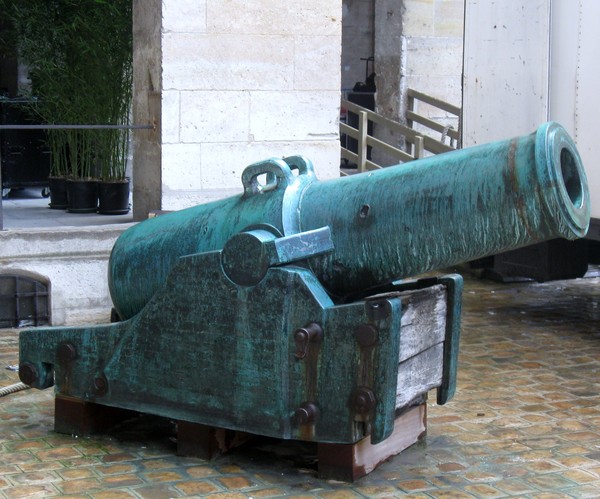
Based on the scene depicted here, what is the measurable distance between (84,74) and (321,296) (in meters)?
5.20

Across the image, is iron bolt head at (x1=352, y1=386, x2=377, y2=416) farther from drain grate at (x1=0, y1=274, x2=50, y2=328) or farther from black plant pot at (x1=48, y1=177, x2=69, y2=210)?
black plant pot at (x1=48, y1=177, x2=69, y2=210)

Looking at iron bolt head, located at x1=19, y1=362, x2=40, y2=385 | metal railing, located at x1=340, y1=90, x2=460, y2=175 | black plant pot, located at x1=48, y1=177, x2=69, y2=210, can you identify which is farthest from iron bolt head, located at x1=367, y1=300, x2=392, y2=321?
metal railing, located at x1=340, y1=90, x2=460, y2=175

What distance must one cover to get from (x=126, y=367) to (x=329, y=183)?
113cm

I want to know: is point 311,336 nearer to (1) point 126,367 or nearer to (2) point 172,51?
(1) point 126,367

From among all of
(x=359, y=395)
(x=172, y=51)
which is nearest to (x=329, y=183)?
(x=359, y=395)

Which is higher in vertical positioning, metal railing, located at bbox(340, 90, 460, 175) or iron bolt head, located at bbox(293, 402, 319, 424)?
metal railing, located at bbox(340, 90, 460, 175)

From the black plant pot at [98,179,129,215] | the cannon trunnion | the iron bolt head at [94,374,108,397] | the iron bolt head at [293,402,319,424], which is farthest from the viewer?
the black plant pot at [98,179,129,215]

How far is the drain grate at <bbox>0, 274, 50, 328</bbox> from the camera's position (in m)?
7.71

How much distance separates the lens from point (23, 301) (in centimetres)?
776

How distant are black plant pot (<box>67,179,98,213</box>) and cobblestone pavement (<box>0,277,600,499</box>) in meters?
2.31

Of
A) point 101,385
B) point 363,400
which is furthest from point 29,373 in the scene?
point 363,400

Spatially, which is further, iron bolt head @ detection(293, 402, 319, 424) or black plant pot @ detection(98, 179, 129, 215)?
black plant pot @ detection(98, 179, 129, 215)

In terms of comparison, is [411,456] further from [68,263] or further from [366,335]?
[68,263]

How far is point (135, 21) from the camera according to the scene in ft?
28.0
